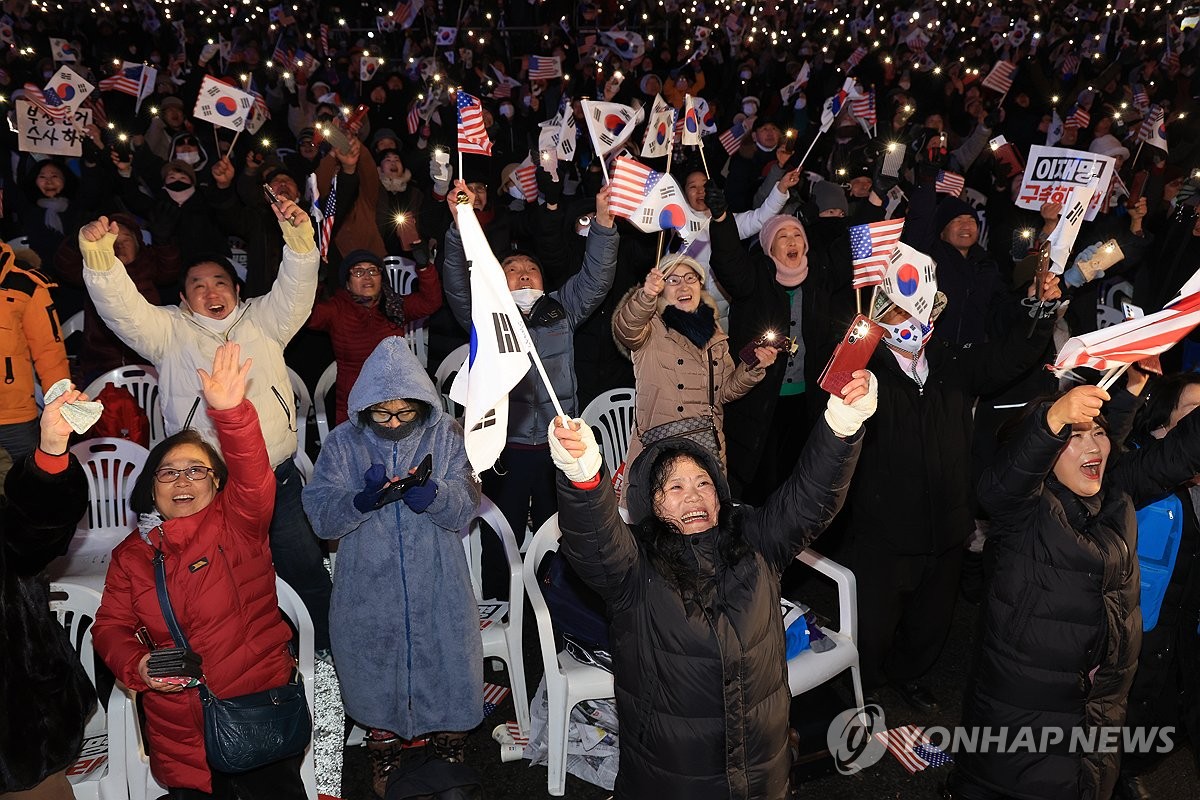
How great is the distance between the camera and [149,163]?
7781 mm

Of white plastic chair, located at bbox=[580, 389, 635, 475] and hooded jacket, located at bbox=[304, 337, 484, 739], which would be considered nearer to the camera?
hooded jacket, located at bbox=[304, 337, 484, 739]

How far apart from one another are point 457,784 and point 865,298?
3603 millimetres

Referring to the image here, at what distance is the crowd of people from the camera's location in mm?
2822

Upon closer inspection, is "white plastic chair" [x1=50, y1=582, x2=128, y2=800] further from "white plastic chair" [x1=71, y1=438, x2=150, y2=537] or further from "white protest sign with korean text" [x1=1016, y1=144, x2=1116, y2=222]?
"white protest sign with korean text" [x1=1016, y1=144, x2=1116, y2=222]

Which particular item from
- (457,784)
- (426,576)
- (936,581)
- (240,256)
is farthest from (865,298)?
(240,256)

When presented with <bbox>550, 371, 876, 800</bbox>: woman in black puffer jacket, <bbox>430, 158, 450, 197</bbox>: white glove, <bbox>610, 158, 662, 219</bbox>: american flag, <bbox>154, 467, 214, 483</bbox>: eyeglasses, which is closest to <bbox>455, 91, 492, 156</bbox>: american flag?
<bbox>610, 158, 662, 219</bbox>: american flag

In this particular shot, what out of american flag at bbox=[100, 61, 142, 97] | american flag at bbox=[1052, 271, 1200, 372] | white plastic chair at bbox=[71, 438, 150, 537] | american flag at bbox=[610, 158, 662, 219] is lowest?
white plastic chair at bbox=[71, 438, 150, 537]

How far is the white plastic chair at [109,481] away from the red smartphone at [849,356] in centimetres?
370

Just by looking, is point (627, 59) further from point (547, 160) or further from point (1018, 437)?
point (1018, 437)

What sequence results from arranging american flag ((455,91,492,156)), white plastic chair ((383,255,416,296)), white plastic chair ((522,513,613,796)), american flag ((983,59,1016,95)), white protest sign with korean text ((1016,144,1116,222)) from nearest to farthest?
white plastic chair ((522,513,613,796))
american flag ((455,91,492,156))
white protest sign with korean text ((1016,144,1116,222))
white plastic chair ((383,255,416,296))
american flag ((983,59,1016,95))

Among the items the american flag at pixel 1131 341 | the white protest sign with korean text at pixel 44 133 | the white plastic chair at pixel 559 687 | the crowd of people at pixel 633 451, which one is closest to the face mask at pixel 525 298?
the crowd of people at pixel 633 451

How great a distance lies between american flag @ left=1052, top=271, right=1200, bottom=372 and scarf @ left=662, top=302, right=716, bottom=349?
6.52ft

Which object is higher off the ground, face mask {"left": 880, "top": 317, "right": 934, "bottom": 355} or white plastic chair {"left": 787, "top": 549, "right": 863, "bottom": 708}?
face mask {"left": 880, "top": 317, "right": 934, "bottom": 355}

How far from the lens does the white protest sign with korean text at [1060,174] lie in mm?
5145
